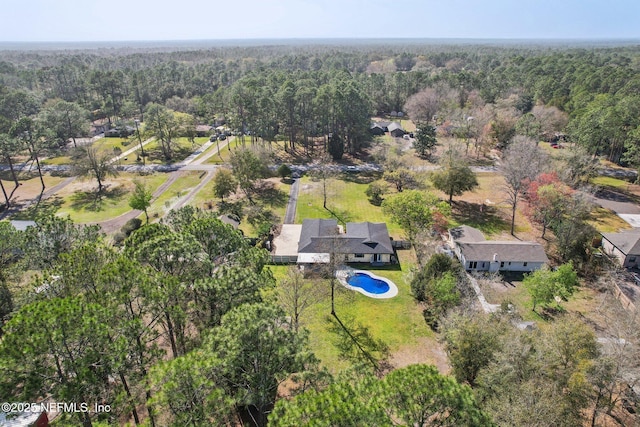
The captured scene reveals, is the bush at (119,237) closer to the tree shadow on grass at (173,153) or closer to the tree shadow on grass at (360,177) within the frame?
the tree shadow on grass at (173,153)

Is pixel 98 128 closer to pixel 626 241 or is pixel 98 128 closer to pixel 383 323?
pixel 383 323

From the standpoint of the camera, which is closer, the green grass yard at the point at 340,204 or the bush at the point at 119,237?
the bush at the point at 119,237

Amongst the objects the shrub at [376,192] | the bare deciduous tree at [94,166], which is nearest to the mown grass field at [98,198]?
the bare deciduous tree at [94,166]

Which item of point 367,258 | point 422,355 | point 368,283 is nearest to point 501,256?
point 367,258

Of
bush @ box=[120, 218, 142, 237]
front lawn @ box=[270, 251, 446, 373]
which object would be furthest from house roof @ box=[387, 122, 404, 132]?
bush @ box=[120, 218, 142, 237]

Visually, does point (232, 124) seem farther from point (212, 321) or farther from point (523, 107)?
point (523, 107)

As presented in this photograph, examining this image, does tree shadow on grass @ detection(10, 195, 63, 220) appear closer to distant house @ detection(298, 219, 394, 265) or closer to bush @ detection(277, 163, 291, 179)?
bush @ detection(277, 163, 291, 179)
